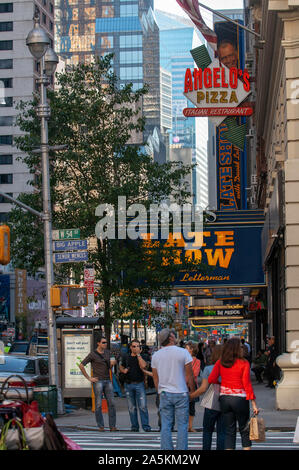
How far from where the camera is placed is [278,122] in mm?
29906

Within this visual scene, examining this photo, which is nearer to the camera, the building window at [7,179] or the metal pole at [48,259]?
the metal pole at [48,259]

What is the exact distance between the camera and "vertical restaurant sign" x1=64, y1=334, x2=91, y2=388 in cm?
2559

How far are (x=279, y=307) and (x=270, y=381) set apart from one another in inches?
174

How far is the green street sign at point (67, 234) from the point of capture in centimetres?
2334

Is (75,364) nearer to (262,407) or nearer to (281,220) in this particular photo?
(262,407)

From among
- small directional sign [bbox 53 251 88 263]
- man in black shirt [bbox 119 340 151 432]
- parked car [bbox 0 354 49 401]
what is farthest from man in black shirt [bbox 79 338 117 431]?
parked car [bbox 0 354 49 401]

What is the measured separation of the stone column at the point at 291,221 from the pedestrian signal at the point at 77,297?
16.2 ft

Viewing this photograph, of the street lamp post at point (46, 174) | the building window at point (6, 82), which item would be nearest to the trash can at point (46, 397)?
the street lamp post at point (46, 174)

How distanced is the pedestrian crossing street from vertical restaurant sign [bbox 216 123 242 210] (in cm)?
3426

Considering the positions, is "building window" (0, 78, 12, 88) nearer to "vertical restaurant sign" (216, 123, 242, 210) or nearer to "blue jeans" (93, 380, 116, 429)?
"vertical restaurant sign" (216, 123, 242, 210)

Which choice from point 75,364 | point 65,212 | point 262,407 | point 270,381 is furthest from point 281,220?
point 65,212

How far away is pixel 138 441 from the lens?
16562mm

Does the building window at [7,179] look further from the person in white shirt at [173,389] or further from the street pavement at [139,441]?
the person in white shirt at [173,389]

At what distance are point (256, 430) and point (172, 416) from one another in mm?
1159
